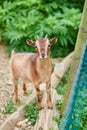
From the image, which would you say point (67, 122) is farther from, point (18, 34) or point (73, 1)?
point (73, 1)

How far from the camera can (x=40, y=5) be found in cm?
812

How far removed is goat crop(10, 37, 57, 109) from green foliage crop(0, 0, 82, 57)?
205cm

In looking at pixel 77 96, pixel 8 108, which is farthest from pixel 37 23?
pixel 77 96

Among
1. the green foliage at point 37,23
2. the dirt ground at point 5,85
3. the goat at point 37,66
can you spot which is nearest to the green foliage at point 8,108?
the dirt ground at point 5,85

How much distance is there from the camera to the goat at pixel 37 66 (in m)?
4.67

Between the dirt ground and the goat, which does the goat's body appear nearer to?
the goat

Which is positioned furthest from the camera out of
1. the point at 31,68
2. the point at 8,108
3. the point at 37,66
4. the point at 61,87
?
the point at 61,87

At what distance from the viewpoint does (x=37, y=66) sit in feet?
16.5

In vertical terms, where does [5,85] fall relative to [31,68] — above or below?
below

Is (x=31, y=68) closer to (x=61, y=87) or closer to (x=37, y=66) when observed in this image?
(x=37, y=66)

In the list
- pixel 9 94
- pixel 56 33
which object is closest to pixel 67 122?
pixel 9 94

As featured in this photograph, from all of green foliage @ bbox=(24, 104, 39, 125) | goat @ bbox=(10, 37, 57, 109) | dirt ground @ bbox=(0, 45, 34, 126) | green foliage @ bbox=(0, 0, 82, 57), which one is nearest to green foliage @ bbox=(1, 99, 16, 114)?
dirt ground @ bbox=(0, 45, 34, 126)

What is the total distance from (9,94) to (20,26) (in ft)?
5.80

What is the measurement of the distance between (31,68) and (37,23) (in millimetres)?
2738
